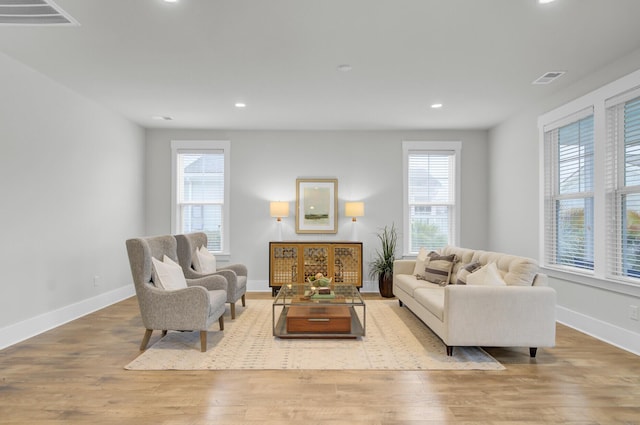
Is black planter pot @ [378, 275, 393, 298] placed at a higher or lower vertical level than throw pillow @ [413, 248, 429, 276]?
lower

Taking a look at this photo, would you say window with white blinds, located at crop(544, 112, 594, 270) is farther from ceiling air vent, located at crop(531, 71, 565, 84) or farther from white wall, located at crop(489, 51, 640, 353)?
ceiling air vent, located at crop(531, 71, 565, 84)

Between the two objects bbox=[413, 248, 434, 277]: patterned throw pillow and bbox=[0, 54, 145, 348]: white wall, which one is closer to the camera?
bbox=[0, 54, 145, 348]: white wall

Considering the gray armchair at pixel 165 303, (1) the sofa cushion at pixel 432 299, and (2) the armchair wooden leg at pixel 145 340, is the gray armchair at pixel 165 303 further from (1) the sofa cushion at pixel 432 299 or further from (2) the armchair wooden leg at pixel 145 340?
(1) the sofa cushion at pixel 432 299

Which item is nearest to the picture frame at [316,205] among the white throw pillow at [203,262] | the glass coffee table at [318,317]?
the white throw pillow at [203,262]

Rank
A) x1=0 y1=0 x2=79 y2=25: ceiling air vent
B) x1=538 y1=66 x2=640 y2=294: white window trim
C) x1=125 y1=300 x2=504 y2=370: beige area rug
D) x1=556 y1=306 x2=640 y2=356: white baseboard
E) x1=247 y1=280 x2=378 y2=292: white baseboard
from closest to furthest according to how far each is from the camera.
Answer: x1=0 y1=0 x2=79 y2=25: ceiling air vent → x1=125 y1=300 x2=504 y2=370: beige area rug → x1=556 y1=306 x2=640 y2=356: white baseboard → x1=538 y1=66 x2=640 y2=294: white window trim → x1=247 y1=280 x2=378 y2=292: white baseboard

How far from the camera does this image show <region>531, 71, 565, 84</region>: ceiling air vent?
4.00m

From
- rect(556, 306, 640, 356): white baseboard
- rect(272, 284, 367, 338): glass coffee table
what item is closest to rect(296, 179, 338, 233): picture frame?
rect(272, 284, 367, 338): glass coffee table

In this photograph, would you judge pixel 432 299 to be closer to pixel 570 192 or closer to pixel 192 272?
pixel 570 192

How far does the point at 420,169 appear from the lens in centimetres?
658

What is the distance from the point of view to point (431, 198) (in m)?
6.57

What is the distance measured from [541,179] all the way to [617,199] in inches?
47.2

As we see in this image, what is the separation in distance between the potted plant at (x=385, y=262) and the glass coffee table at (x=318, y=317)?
Result: 180 cm

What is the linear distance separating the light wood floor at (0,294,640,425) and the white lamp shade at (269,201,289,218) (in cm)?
316

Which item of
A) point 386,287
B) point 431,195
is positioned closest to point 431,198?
point 431,195
